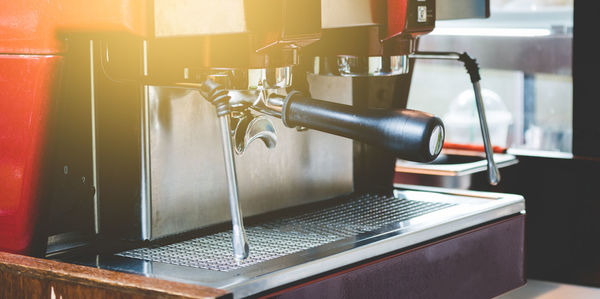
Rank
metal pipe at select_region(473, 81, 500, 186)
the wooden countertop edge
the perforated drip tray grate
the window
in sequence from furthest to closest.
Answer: the window
metal pipe at select_region(473, 81, 500, 186)
the perforated drip tray grate
the wooden countertop edge

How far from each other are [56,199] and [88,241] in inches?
2.7

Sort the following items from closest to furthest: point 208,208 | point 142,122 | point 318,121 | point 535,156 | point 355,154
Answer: point 318,121 < point 142,122 < point 208,208 < point 355,154 < point 535,156

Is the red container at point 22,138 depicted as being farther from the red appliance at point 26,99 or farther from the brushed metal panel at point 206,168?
the brushed metal panel at point 206,168

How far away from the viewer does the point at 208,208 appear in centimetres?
106

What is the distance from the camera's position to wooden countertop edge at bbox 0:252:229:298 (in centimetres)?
77

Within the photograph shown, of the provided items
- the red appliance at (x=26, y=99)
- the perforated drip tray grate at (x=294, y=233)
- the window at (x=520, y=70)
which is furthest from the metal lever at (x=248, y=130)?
the window at (x=520, y=70)

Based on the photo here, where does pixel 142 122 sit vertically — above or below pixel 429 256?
above

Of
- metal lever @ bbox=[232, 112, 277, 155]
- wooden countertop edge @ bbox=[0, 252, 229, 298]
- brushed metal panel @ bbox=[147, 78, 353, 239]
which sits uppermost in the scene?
metal lever @ bbox=[232, 112, 277, 155]

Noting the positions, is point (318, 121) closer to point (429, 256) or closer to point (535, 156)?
point (429, 256)

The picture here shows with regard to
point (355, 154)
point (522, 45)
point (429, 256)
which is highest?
point (522, 45)

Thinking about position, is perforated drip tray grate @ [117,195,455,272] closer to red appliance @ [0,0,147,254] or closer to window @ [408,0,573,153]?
red appliance @ [0,0,147,254]

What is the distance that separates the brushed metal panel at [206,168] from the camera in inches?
38.7

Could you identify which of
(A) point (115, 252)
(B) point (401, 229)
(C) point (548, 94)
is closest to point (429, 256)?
(B) point (401, 229)

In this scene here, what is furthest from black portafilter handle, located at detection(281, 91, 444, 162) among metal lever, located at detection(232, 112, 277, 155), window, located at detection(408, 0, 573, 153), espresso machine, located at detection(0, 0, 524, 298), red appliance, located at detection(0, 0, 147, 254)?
window, located at detection(408, 0, 573, 153)
